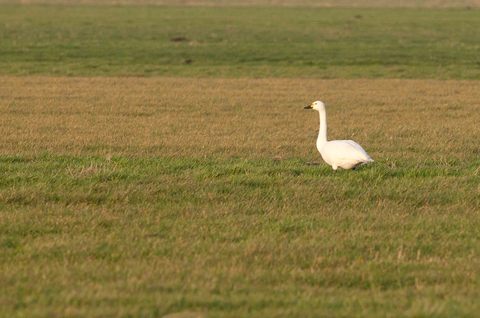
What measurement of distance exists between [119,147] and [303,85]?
1448 centimetres

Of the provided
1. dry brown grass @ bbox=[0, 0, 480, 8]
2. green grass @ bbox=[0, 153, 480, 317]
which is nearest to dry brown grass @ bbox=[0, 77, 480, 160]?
green grass @ bbox=[0, 153, 480, 317]

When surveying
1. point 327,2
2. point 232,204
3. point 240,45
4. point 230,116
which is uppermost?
point 232,204

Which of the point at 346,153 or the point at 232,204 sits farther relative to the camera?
the point at 346,153

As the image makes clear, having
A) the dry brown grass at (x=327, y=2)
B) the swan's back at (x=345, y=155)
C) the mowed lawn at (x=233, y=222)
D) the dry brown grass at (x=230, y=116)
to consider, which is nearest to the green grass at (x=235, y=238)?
the mowed lawn at (x=233, y=222)

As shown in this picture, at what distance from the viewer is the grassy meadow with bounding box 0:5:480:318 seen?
7285 mm

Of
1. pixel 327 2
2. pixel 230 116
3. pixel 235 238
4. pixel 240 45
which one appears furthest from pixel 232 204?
pixel 327 2

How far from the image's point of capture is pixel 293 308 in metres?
6.89

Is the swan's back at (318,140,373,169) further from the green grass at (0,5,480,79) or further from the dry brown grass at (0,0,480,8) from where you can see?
the dry brown grass at (0,0,480,8)

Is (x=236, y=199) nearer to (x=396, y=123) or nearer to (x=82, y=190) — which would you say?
(x=82, y=190)

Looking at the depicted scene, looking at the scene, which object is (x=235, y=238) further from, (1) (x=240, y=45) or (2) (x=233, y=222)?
(1) (x=240, y=45)

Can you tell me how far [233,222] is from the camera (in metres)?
9.70

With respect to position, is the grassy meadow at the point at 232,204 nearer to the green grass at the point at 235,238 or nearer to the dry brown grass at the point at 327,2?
the green grass at the point at 235,238

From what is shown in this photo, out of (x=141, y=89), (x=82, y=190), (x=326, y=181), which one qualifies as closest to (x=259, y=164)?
(x=326, y=181)

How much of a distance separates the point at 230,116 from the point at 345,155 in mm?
9439
